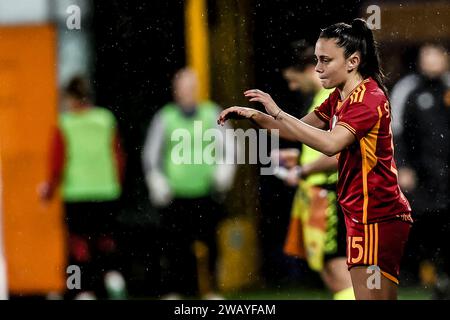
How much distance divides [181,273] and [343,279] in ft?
4.67

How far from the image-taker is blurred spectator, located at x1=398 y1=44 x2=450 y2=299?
7531mm

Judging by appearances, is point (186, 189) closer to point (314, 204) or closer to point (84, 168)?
point (84, 168)

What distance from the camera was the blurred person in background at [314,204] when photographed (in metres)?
6.53

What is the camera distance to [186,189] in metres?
7.73

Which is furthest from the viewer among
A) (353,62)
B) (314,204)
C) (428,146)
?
(428,146)

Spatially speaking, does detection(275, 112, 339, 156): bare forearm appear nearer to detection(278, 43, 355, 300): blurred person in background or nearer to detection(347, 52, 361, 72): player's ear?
detection(347, 52, 361, 72): player's ear

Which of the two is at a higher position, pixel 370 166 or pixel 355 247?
pixel 370 166

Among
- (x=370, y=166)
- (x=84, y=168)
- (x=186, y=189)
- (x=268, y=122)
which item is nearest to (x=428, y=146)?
(x=186, y=189)

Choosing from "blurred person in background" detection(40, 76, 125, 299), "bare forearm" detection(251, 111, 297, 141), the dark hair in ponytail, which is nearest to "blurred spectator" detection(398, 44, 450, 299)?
"blurred person in background" detection(40, 76, 125, 299)

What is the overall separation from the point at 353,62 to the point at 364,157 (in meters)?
0.43

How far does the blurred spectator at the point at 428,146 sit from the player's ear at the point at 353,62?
222 cm

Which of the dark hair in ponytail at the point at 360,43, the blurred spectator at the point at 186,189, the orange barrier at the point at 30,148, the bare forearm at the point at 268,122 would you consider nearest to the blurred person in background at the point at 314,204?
the blurred spectator at the point at 186,189

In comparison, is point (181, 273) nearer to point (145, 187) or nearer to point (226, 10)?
point (145, 187)
